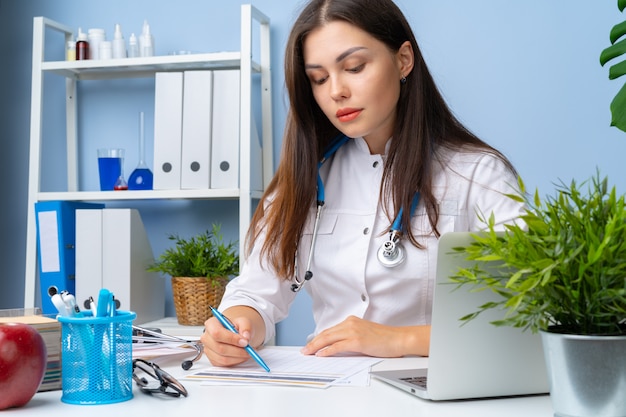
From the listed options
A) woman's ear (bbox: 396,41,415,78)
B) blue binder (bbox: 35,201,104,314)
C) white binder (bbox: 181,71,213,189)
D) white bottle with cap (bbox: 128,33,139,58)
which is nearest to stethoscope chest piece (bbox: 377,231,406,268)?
woman's ear (bbox: 396,41,415,78)

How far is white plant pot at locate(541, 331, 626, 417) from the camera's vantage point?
0.75m

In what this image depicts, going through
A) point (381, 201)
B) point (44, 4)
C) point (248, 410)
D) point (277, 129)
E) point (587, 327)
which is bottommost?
point (248, 410)

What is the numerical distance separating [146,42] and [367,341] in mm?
1667

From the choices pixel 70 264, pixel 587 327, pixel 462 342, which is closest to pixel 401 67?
pixel 462 342

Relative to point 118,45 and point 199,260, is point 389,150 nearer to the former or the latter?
point 199,260

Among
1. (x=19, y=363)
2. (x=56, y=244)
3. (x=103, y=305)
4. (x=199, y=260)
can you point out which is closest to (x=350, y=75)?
(x=103, y=305)

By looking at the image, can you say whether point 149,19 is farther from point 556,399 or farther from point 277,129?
point 556,399

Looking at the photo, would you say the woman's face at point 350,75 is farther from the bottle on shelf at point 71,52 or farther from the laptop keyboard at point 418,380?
the bottle on shelf at point 71,52

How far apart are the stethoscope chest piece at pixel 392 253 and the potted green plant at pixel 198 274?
925 millimetres

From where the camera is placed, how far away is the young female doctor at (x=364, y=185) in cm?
161

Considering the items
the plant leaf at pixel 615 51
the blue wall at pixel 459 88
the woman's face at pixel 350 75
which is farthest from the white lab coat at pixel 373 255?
the blue wall at pixel 459 88

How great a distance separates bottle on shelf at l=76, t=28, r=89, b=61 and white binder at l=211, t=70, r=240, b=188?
50cm

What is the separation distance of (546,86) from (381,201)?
108cm

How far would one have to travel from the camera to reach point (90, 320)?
0.95m
